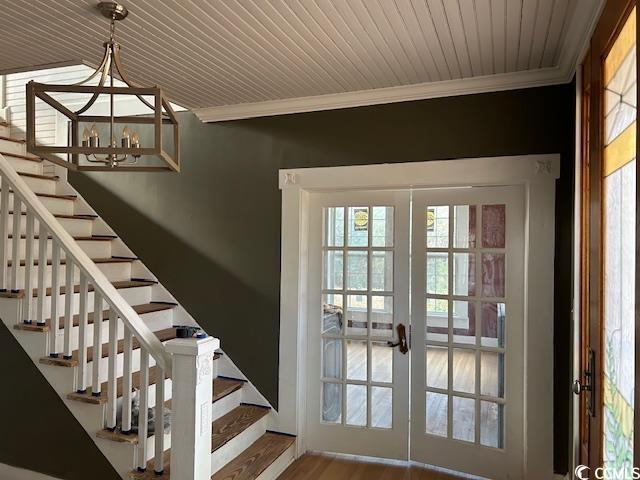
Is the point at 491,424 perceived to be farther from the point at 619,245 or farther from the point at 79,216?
the point at 79,216

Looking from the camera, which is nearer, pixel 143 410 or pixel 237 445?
pixel 143 410

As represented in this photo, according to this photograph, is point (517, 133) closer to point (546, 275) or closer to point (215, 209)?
point (546, 275)

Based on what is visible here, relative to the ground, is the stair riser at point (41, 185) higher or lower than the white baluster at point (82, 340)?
higher

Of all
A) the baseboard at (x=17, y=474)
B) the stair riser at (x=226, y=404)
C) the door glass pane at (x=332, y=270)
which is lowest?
the baseboard at (x=17, y=474)

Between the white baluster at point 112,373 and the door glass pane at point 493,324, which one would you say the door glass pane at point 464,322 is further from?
the white baluster at point 112,373

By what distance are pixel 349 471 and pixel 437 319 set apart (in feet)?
4.03

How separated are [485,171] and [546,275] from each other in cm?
75

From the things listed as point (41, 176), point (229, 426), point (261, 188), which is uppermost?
point (41, 176)

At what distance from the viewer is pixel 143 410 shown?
8.07 ft

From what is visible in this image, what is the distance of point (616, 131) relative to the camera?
1534mm

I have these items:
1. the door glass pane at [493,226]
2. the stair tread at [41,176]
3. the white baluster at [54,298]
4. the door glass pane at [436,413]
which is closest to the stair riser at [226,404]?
the white baluster at [54,298]

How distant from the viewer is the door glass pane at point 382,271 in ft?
10.6

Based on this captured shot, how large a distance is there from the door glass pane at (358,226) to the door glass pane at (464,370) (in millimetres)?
1006

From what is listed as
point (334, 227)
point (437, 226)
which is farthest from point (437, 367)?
→ point (334, 227)
